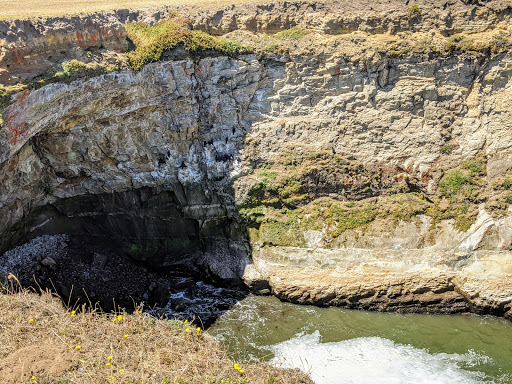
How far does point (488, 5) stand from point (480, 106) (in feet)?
11.9

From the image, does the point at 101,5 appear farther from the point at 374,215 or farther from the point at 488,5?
the point at 488,5

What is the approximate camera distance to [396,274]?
13617mm

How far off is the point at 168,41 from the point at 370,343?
11.6 metres

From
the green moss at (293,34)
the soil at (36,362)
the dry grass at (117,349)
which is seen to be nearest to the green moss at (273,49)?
the green moss at (293,34)

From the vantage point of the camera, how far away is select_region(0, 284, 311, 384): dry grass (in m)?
8.43

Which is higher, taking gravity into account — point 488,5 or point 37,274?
point 488,5

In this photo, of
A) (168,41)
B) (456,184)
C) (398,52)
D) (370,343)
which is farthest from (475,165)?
(168,41)

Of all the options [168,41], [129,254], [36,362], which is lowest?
[129,254]

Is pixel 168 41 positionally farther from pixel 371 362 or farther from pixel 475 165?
pixel 371 362

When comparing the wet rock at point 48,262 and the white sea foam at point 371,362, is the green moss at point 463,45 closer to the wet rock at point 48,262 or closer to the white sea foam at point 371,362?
the white sea foam at point 371,362

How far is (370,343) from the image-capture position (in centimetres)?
1220

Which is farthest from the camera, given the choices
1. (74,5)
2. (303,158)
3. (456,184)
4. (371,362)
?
(74,5)

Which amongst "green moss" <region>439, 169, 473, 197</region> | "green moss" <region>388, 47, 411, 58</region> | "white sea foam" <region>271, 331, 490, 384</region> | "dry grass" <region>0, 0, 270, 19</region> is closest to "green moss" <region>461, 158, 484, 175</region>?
"green moss" <region>439, 169, 473, 197</region>

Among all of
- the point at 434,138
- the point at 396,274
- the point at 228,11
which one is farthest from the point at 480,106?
the point at 228,11
